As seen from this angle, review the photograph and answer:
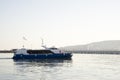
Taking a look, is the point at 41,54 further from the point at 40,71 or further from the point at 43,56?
the point at 40,71

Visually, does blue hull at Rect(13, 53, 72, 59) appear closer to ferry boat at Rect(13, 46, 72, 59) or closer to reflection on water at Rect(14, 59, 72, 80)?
ferry boat at Rect(13, 46, 72, 59)

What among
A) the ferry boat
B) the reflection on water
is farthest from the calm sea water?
the ferry boat

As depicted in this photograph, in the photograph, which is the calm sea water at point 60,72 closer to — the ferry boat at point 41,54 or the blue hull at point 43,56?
the blue hull at point 43,56

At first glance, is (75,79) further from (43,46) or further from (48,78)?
(43,46)

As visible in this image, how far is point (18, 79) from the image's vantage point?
4850 cm

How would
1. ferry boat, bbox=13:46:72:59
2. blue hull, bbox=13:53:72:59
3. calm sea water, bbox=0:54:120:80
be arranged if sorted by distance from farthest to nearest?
ferry boat, bbox=13:46:72:59
blue hull, bbox=13:53:72:59
calm sea water, bbox=0:54:120:80

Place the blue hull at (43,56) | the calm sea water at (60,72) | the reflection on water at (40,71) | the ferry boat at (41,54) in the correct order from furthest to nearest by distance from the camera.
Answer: the ferry boat at (41,54)
the blue hull at (43,56)
the reflection on water at (40,71)
the calm sea water at (60,72)

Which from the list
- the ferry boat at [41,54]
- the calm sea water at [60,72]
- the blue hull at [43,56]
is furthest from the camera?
the ferry boat at [41,54]

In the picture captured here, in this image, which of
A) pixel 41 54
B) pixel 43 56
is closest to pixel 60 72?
pixel 43 56

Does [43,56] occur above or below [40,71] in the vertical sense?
above

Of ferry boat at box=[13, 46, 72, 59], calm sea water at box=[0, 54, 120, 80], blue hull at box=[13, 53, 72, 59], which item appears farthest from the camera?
ferry boat at box=[13, 46, 72, 59]

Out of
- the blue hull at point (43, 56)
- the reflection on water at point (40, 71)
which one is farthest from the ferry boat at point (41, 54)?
the reflection on water at point (40, 71)

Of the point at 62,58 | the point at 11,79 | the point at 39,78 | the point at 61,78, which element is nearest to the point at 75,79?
the point at 61,78

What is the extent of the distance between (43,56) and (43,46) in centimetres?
658
